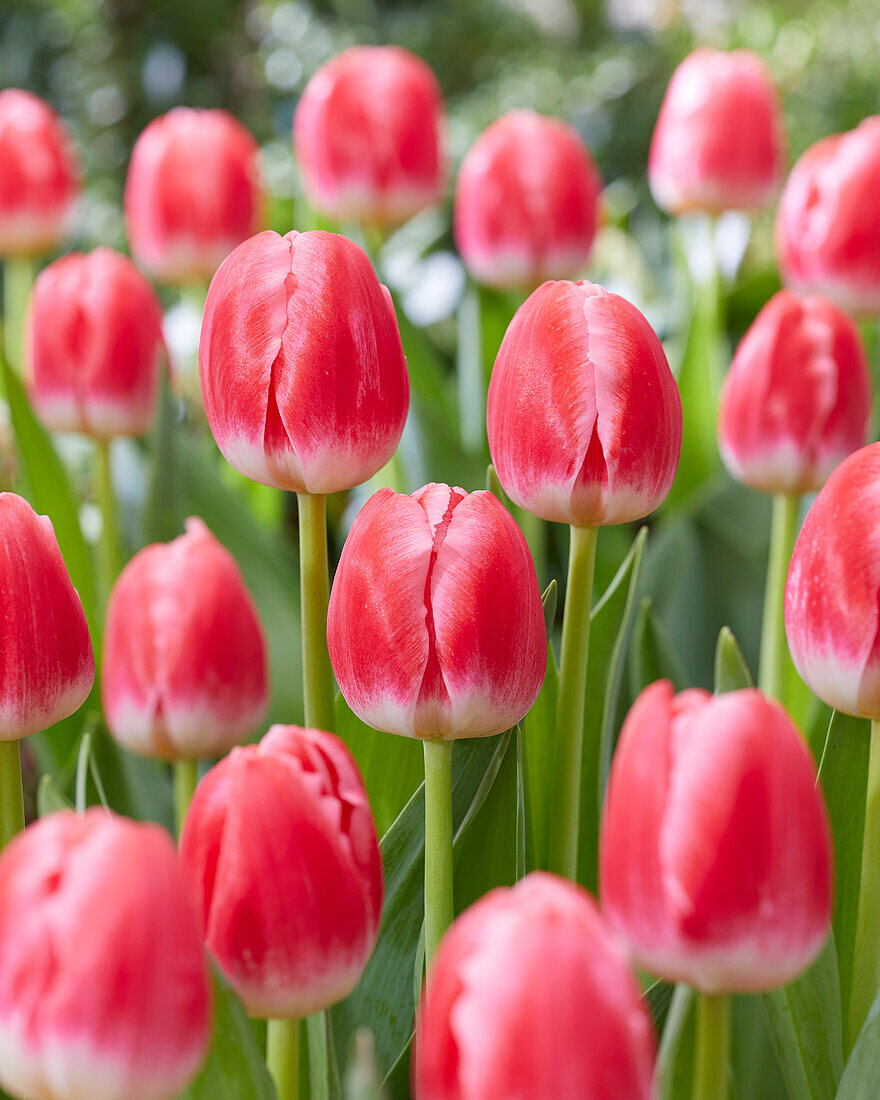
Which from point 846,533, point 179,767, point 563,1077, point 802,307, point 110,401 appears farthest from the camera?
point 110,401

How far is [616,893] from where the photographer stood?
0.35 m

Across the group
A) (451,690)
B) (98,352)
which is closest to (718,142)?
(98,352)

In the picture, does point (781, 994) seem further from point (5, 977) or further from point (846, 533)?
point (5, 977)

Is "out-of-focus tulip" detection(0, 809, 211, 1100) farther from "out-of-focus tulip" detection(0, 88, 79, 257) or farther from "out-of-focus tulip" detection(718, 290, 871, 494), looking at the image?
"out-of-focus tulip" detection(0, 88, 79, 257)

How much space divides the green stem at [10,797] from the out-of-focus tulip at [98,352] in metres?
0.44

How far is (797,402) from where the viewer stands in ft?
2.47

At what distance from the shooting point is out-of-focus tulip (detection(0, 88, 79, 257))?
1280 mm

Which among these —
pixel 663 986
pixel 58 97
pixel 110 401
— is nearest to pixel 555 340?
pixel 663 986

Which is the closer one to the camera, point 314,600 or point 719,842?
point 719,842

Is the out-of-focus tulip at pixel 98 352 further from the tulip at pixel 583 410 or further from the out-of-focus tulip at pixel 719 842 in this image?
the out-of-focus tulip at pixel 719 842

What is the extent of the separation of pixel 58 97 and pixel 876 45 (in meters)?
2.64

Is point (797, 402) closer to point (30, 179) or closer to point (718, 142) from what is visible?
point (718, 142)

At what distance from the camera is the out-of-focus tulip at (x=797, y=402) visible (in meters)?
0.75

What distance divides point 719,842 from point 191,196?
3.25 feet
